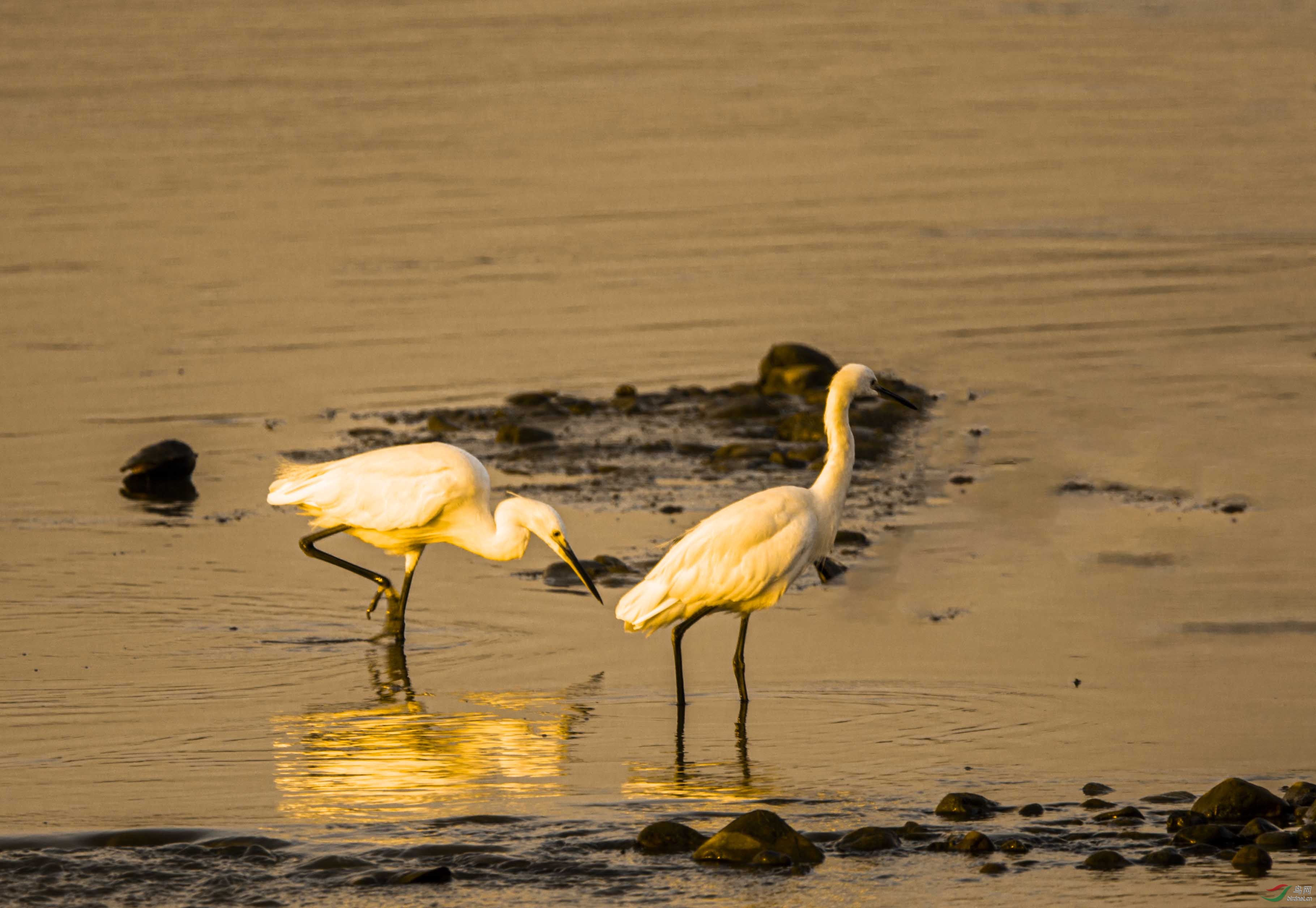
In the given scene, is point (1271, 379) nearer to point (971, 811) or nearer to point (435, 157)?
point (971, 811)

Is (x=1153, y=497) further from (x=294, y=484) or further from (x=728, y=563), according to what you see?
(x=294, y=484)

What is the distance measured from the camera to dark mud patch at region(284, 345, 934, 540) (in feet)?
44.7

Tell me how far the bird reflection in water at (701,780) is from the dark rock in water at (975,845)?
109 cm

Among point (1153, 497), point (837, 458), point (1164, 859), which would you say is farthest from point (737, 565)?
point (1153, 497)

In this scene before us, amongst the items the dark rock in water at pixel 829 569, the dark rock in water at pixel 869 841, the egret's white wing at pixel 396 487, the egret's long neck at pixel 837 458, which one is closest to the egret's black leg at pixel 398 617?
the egret's white wing at pixel 396 487

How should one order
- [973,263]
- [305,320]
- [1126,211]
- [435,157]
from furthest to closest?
[435,157], [1126,211], [973,263], [305,320]

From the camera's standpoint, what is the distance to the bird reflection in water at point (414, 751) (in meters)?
8.28

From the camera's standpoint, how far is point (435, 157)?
89.1 ft

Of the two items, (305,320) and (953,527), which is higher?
(305,320)

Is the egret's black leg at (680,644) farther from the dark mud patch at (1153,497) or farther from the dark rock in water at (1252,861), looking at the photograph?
the dark mud patch at (1153,497)

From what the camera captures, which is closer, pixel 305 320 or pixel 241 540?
pixel 241 540

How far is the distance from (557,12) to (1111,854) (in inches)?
1473

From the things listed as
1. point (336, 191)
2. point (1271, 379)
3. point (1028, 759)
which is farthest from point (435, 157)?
point (1028, 759)

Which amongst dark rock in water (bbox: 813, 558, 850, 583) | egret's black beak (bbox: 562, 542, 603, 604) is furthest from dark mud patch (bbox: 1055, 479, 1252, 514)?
egret's black beak (bbox: 562, 542, 603, 604)
